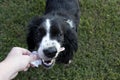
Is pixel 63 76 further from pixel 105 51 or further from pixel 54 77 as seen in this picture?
pixel 105 51

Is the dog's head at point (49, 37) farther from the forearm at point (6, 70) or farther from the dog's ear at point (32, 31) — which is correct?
the forearm at point (6, 70)

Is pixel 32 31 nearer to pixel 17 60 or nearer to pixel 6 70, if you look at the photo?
pixel 17 60

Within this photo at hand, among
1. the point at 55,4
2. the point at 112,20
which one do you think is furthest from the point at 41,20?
the point at 112,20

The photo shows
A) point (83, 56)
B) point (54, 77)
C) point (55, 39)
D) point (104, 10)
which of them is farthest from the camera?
point (104, 10)

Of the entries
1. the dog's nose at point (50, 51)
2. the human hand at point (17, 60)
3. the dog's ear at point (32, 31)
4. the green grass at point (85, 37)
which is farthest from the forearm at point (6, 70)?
the green grass at point (85, 37)

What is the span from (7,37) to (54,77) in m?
1.03

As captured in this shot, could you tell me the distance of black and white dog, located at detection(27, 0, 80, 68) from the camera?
326cm

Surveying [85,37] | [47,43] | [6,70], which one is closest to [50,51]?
[47,43]

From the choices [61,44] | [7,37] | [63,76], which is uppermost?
[61,44]

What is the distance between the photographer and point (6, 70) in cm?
237

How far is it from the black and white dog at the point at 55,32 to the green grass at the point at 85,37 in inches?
11.9

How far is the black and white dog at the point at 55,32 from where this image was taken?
326 cm

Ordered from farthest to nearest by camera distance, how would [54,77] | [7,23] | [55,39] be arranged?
[7,23], [54,77], [55,39]

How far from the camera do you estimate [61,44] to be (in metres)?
3.48
